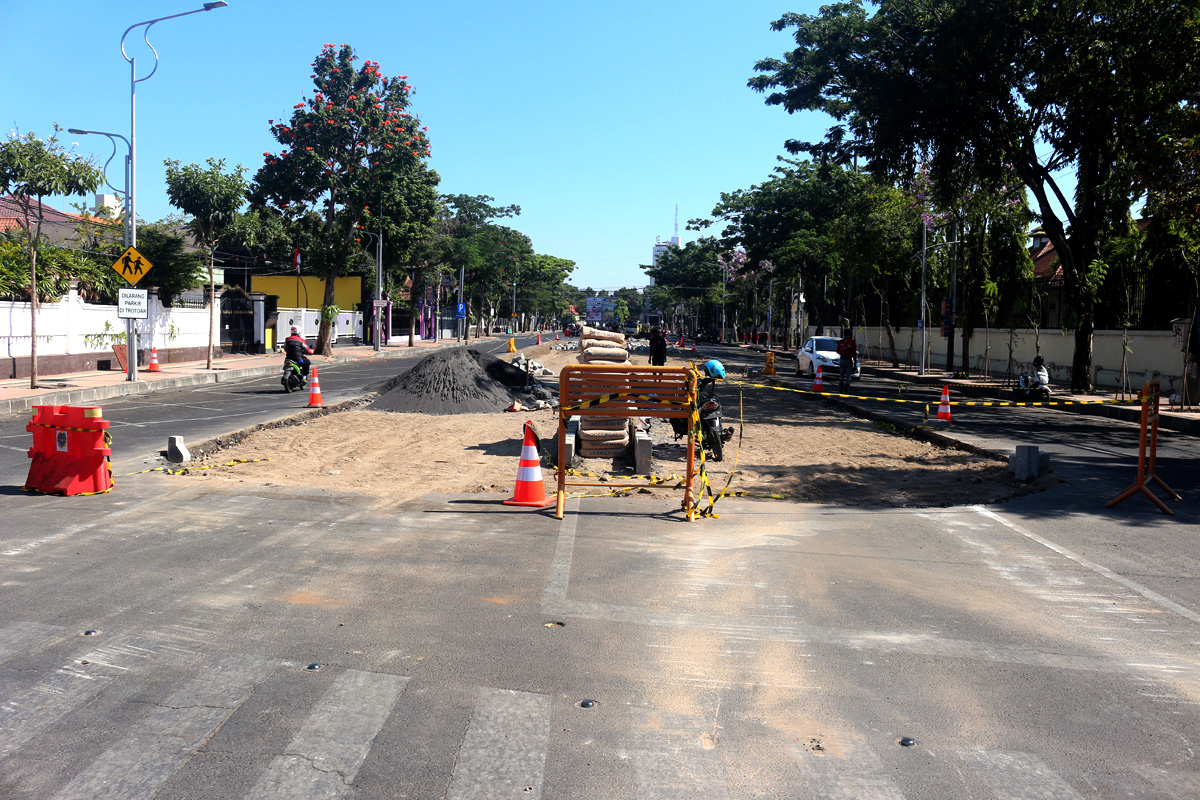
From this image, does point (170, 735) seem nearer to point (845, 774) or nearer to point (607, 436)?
point (845, 774)

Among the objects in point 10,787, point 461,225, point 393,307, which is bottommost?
point 10,787

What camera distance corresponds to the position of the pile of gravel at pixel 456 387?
18297mm

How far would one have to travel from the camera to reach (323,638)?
4.94m

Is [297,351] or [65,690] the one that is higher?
[297,351]

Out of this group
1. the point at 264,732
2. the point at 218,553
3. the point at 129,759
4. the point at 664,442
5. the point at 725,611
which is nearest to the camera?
the point at 129,759

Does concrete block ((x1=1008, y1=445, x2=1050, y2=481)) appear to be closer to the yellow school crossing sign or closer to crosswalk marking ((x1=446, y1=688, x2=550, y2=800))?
crosswalk marking ((x1=446, y1=688, x2=550, y2=800))

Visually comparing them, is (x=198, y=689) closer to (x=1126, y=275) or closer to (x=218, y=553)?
(x=218, y=553)

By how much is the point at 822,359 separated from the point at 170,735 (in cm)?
3075

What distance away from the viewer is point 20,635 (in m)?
4.88

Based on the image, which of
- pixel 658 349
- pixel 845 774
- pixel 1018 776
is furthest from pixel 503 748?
pixel 658 349

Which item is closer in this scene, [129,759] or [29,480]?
[129,759]

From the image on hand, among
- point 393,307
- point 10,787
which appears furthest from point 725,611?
point 393,307

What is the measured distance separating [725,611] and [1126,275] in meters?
27.8

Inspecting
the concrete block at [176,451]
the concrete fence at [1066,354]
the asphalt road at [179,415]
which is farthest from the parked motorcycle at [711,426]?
the concrete fence at [1066,354]
